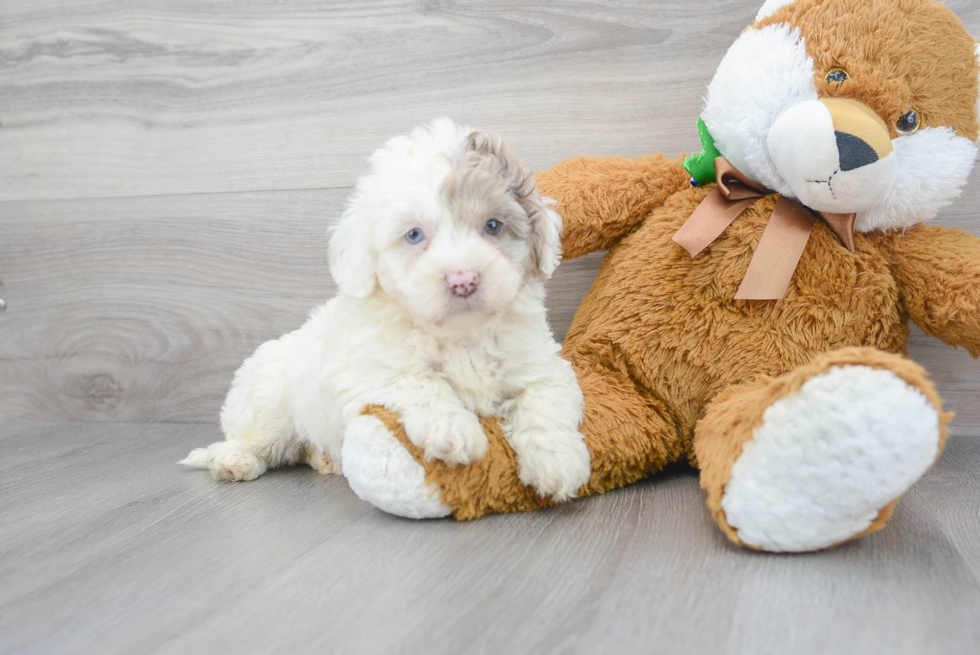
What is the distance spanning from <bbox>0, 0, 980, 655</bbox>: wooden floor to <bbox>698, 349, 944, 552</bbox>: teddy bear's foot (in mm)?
48

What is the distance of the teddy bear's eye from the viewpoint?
3.78ft

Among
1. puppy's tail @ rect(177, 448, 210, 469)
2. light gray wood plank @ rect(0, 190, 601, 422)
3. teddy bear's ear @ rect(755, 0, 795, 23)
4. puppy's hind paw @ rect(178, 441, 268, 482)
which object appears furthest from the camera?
light gray wood plank @ rect(0, 190, 601, 422)

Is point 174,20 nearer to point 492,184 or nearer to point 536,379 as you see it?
point 492,184

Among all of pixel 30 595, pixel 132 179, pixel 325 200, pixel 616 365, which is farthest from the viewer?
pixel 132 179

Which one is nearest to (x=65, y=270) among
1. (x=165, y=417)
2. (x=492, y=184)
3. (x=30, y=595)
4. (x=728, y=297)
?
(x=165, y=417)

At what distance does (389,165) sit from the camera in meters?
1.14

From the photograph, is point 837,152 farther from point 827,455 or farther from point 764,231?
point 827,455

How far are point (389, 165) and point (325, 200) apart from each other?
0.67 m

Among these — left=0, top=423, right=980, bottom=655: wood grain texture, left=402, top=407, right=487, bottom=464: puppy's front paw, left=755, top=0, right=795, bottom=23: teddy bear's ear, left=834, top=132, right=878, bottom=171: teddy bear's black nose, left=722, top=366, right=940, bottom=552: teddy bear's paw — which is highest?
left=755, top=0, right=795, bottom=23: teddy bear's ear

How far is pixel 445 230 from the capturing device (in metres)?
1.07

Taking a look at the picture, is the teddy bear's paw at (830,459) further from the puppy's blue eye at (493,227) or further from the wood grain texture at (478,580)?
the puppy's blue eye at (493,227)

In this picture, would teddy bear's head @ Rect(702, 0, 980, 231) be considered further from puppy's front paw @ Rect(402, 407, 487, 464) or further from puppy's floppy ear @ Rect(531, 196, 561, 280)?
puppy's front paw @ Rect(402, 407, 487, 464)

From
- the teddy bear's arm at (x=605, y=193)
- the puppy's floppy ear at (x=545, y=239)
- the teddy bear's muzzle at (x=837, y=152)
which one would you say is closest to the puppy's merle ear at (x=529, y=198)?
the puppy's floppy ear at (x=545, y=239)

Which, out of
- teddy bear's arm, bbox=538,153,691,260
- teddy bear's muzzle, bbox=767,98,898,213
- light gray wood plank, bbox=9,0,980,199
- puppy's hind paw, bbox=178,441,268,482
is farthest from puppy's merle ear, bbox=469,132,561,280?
puppy's hind paw, bbox=178,441,268,482
